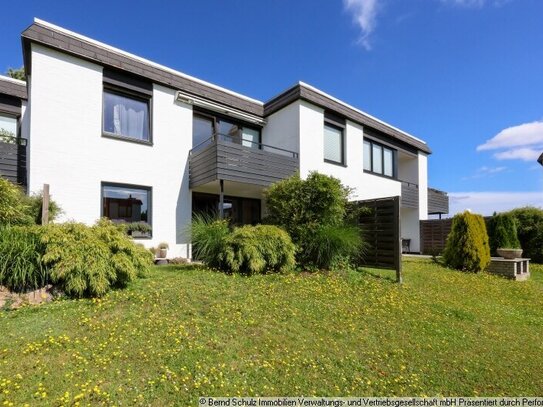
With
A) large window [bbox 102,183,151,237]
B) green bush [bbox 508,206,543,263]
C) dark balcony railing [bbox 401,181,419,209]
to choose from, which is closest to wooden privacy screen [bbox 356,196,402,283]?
large window [bbox 102,183,151,237]

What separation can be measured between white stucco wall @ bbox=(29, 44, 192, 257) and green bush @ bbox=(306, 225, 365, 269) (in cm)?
475

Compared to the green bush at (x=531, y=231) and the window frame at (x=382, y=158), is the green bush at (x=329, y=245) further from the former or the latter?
the green bush at (x=531, y=231)

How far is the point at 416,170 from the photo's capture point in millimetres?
19266

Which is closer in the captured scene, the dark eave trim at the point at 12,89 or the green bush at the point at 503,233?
the dark eave trim at the point at 12,89

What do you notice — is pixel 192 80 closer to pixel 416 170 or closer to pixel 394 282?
pixel 394 282

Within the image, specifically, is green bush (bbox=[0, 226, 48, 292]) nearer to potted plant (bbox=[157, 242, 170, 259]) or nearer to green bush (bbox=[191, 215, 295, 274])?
green bush (bbox=[191, 215, 295, 274])

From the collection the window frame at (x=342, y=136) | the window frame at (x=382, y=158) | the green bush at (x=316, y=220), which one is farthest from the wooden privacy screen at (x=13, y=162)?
the window frame at (x=382, y=158)

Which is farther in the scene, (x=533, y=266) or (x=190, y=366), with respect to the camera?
(x=533, y=266)

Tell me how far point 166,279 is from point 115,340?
2.55 meters

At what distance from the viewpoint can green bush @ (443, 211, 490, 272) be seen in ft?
34.9

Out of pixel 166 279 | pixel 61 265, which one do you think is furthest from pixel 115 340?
pixel 166 279

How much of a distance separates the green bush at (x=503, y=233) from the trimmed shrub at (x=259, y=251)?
9701 millimetres

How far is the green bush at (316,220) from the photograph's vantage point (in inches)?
313

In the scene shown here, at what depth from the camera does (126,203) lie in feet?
32.2
